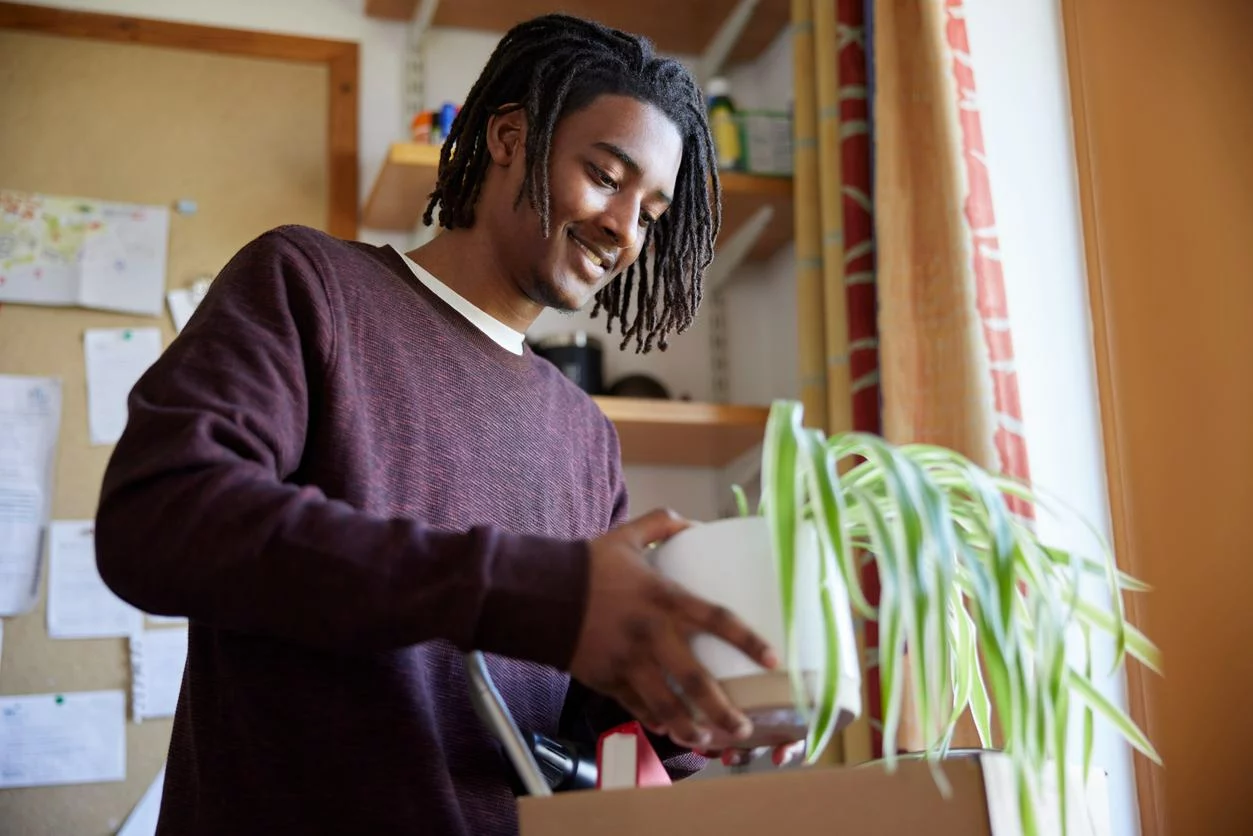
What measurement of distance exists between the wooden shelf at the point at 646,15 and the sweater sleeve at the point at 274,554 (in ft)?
5.65

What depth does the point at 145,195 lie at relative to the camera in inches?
91.0

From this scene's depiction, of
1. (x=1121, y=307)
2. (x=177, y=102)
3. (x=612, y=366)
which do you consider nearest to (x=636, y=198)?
(x=1121, y=307)

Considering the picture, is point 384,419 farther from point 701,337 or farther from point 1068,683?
point 701,337

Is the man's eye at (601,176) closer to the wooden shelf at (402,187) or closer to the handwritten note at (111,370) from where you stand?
the wooden shelf at (402,187)

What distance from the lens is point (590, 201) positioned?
48.3 inches

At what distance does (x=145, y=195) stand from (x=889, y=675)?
1912 mm

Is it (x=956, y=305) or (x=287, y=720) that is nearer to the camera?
(x=287, y=720)

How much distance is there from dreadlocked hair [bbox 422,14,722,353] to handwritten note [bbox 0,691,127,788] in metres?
1.06

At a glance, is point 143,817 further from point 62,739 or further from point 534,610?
point 534,610

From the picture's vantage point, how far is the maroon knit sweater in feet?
2.55

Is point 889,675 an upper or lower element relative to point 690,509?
lower

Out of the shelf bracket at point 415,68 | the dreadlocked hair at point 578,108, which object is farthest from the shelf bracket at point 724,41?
the dreadlocked hair at point 578,108

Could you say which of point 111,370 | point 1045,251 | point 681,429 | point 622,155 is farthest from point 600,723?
point 111,370

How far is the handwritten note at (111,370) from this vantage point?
2184 millimetres
